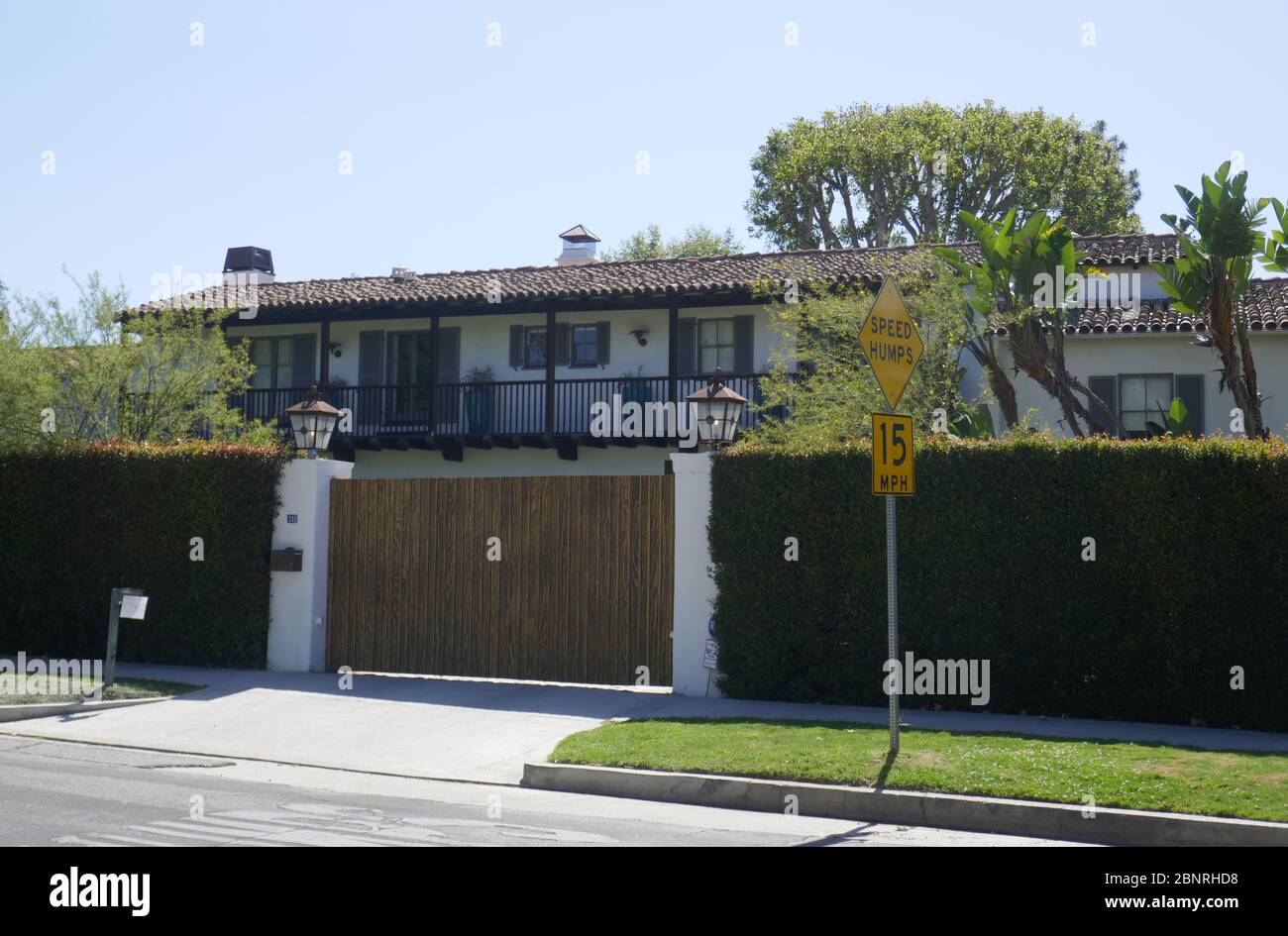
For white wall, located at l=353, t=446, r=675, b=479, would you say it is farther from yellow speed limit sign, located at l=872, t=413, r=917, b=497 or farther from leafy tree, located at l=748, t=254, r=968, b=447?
yellow speed limit sign, located at l=872, t=413, r=917, b=497

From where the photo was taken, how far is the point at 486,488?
16.4m

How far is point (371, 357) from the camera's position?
2945 cm

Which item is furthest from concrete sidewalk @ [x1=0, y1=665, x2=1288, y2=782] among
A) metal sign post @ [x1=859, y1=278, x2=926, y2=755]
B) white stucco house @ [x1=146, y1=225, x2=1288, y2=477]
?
white stucco house @ [x1=146, y1=225, x2=1288, y2=477]

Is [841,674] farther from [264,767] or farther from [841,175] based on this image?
[841,175]

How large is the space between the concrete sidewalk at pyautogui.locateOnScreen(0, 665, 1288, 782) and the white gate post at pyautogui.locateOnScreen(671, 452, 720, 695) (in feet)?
0.98

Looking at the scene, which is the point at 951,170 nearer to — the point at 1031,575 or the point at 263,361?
the point at 263,361

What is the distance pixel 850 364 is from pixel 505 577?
283 inches

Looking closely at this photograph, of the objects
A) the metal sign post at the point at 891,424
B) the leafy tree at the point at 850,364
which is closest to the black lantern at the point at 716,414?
the leafy tree at the point at 850,364

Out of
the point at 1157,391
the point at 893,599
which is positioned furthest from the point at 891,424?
the point at 1157,391

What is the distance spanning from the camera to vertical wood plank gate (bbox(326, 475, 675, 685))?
15578mm
